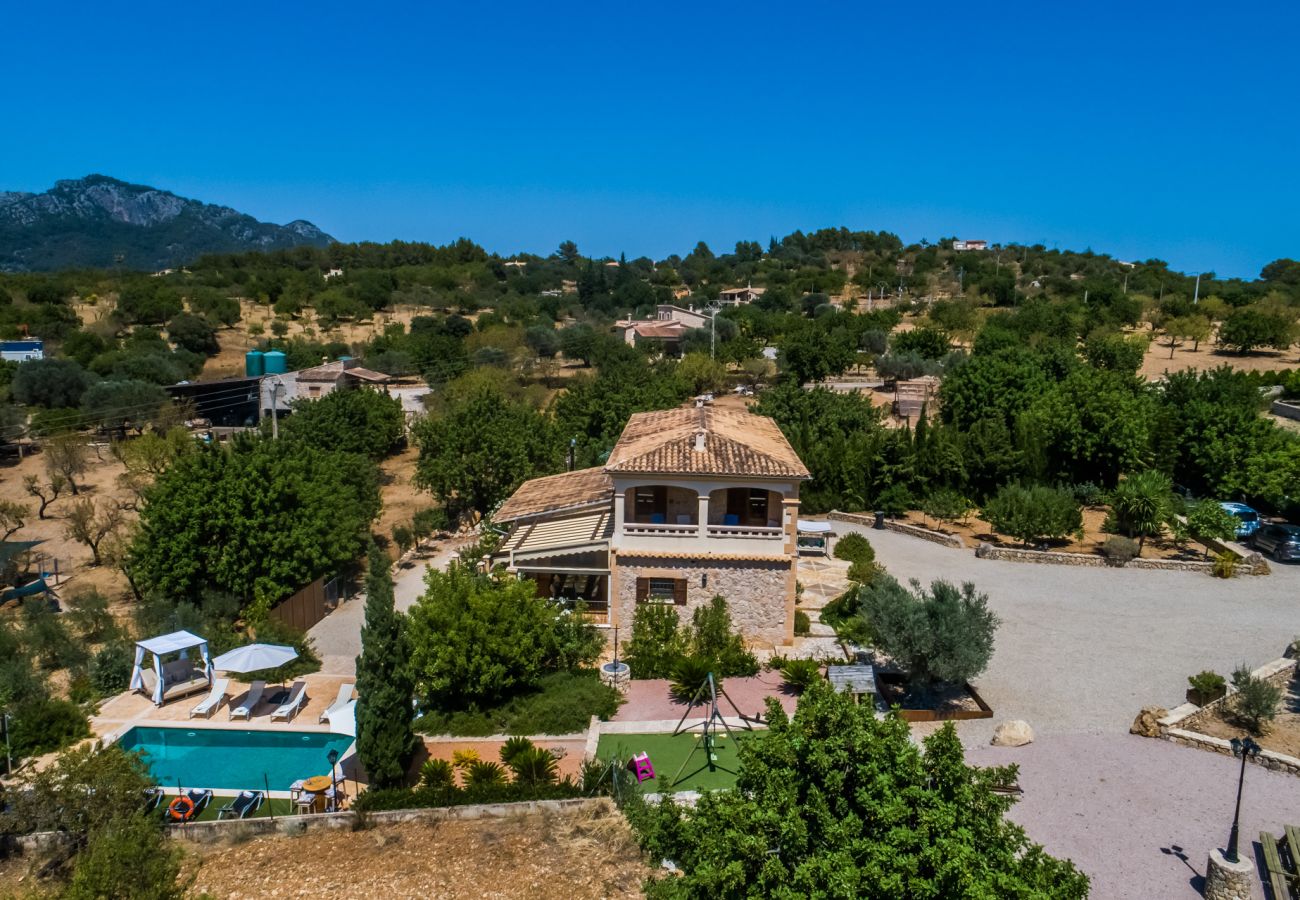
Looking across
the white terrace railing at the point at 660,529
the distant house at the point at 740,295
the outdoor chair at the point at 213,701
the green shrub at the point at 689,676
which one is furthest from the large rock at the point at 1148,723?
the distant house at the point at 740,295

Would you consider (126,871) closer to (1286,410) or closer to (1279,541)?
(1279,541)

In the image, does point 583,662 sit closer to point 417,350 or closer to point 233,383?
point 233,383

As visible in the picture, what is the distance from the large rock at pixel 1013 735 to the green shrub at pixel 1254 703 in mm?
4913

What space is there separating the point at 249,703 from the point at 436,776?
20.6 feet

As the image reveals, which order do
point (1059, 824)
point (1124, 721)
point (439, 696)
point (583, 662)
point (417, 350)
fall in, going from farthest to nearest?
1. point (417, 350)
2. point (583, 662)
3. point (439, 696)
4. point (1124, 721)
5. point (1059, 824)

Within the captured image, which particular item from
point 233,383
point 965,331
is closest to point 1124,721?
point 233,383

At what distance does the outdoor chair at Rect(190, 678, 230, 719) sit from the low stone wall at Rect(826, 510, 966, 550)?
85.1 feet

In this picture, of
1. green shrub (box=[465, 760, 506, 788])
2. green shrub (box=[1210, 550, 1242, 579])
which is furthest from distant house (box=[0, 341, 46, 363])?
green shrub (box=[1210, 550, 1242, 579])

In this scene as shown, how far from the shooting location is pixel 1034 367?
1956 inches

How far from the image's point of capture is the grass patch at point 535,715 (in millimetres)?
19594

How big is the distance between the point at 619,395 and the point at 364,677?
3272 centimetres

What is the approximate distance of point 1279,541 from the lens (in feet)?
104

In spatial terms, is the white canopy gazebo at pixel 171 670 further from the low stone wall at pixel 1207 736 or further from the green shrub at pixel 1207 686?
the green shrub at pixel 1207 686

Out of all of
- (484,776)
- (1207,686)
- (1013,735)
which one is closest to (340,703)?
(484,776)
